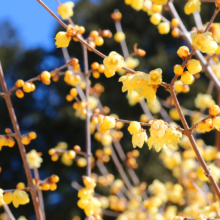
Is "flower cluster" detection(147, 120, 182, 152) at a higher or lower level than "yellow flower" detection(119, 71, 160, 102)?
lower

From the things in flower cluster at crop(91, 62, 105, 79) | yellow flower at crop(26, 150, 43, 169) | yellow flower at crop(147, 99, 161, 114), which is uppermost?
yellow flower at crop(147, 99, 161, 114)

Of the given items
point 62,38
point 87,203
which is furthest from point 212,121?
point 87,203

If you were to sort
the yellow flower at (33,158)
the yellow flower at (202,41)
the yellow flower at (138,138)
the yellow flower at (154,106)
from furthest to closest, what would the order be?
the yellow flower at (154,106) → the yellow flower at (33,158) → the yellow flower at (138,138) → the yellow flower at (202,41)

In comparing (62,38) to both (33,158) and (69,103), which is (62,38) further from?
(69,103)

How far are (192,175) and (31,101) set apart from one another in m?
4.57

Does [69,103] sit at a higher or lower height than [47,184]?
higher

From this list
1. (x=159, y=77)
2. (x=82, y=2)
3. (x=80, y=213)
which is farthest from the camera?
(x=82, y=2)

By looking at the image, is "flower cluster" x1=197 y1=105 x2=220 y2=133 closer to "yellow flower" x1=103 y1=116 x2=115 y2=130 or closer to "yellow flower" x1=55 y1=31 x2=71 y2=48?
"yellow flower" x1=103 y1=116 x2=115 y2=130

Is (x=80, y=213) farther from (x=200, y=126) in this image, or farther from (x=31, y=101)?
(x=200, y=126)

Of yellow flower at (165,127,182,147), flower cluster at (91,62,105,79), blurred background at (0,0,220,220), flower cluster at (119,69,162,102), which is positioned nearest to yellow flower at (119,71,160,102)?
flower cluster at (119,69,162,102)

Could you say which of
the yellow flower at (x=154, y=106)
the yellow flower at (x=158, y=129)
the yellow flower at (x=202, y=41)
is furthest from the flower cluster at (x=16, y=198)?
the yellow flower at (x=154, y=106)

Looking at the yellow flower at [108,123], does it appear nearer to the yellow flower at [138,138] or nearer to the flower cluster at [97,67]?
the yellow flower at [138,138]

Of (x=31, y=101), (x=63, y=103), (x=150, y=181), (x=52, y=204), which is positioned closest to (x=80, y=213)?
(x=52, y=204)

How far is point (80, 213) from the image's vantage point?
450 centimetres
